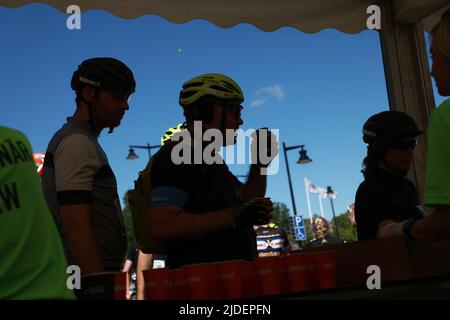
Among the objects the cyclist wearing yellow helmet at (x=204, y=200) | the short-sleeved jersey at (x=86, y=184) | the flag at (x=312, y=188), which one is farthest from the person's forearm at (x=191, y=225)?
the flag at (x=312, y=188)

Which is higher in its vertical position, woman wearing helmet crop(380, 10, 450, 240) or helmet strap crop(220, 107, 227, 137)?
helmet strap crop(220, 107, 227, 137)

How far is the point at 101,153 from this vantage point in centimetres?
274

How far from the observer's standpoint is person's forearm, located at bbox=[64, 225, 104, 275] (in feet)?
7.73

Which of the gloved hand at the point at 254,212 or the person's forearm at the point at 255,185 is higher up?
the person's forearm at the point at 255,185

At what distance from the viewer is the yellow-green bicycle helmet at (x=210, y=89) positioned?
272 centimetres

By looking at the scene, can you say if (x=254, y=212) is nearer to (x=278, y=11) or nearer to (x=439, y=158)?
(x=439, y=158)

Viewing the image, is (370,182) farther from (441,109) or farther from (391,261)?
(441,109)

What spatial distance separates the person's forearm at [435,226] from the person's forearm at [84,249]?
1.39m

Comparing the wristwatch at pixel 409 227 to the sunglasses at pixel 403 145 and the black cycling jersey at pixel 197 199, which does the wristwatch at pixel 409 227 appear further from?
the sunglasses at pixel 403 145

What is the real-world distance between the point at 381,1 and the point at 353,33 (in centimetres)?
44

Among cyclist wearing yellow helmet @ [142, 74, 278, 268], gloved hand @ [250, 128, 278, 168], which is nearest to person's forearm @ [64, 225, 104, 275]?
cyclist wearing yellow helmet @ [142, 74, 278, 268]

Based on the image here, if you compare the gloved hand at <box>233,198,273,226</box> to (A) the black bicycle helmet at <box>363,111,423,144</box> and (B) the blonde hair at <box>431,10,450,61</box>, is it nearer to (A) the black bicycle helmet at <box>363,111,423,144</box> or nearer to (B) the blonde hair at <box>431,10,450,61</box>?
(B) the blonde hair at <box>431,10,450,61</box>

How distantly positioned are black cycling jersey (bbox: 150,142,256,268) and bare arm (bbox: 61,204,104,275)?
0.33 meters
